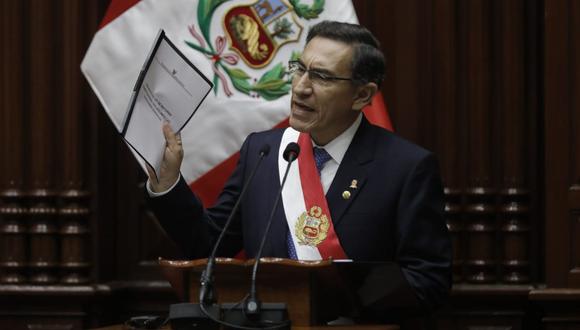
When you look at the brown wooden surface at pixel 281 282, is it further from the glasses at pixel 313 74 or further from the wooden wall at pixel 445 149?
the wooden wall at pixel 445 149

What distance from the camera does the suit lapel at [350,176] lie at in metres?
2.98

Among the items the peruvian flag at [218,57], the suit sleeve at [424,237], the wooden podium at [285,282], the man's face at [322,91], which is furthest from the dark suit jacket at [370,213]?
the peruvian flag at [218,57]

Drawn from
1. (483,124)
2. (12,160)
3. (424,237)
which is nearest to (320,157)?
(424,237)

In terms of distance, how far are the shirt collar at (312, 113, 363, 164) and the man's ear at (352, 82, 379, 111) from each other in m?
0.07

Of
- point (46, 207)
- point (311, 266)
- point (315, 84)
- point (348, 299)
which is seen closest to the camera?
point (311, 266)

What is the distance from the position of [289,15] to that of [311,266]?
5.33 ft

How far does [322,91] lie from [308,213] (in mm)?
349

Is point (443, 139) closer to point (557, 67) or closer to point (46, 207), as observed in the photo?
point (557, 67)

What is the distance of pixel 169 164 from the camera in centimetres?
274

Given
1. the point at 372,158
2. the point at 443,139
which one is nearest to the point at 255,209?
the point at 372,158

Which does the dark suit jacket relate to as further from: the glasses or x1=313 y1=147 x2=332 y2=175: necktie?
the glasses

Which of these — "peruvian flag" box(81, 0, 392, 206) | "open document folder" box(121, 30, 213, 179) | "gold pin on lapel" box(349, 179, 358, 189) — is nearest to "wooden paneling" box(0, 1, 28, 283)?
"peruvian flag" box(81, 0, 392, 206)

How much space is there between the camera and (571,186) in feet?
11.8

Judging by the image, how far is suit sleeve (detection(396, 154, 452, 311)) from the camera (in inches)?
111
